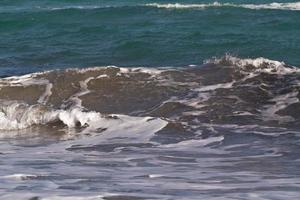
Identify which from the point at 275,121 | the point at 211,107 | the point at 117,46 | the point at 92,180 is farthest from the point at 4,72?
the point at 92,180

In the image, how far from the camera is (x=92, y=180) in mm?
5508

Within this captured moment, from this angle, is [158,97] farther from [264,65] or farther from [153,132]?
[264,65]

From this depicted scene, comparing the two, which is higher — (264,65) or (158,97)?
(264,65)

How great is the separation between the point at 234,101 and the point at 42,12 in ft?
47.6

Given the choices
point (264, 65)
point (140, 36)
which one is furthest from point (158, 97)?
point (140, 36)

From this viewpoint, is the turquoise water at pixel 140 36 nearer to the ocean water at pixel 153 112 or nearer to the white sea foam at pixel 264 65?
the ocean water at pixel 153 112

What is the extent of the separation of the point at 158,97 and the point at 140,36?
7150 mm

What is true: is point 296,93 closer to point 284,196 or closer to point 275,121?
point 275,121

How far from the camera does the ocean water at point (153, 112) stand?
18.0 feet

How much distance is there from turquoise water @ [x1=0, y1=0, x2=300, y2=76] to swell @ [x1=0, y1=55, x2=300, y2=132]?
224 cm

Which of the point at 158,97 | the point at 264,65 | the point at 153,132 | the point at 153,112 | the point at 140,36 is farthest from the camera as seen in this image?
the point at 140,36

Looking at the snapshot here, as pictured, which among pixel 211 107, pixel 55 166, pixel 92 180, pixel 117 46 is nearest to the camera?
pixel 92 180

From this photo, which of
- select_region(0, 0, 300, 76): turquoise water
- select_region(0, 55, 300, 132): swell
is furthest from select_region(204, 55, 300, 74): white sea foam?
select_region(0, 0, 300, 76): turquoise water

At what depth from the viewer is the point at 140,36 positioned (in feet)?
55.8
